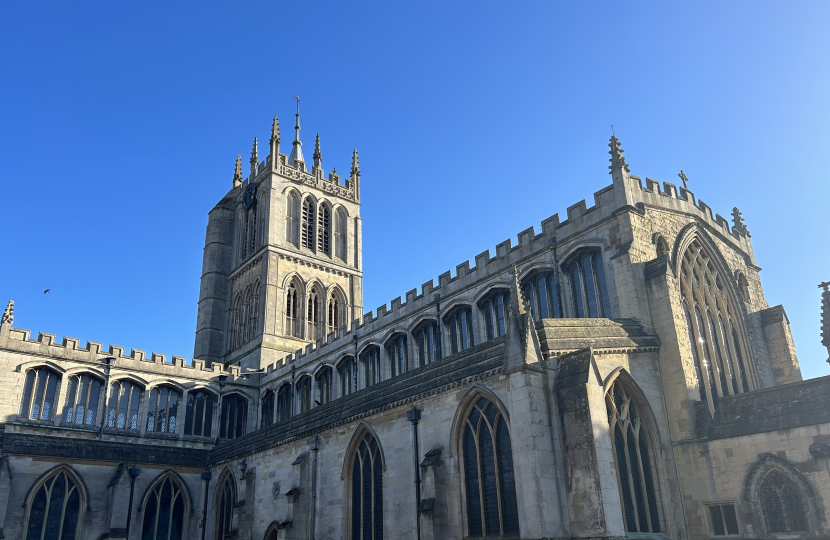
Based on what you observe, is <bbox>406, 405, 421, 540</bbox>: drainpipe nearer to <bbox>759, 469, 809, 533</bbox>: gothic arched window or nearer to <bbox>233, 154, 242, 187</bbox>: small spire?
<bbox>759, 469, 809, 533</bbox>: gothic arched window

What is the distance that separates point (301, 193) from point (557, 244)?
97.9 ft

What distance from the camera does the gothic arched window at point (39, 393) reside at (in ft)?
109

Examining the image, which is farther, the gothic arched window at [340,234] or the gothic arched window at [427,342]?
the gothic arched window at [340,234]

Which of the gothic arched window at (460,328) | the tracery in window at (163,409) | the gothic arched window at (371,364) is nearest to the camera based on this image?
the gothic arched window at (460,328)

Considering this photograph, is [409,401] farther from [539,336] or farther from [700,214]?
[700,214]

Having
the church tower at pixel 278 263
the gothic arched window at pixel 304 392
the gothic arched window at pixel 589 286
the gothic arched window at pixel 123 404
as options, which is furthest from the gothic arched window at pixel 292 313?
the gothic arched window at pixel 589 286

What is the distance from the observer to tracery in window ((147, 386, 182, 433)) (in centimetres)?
3684

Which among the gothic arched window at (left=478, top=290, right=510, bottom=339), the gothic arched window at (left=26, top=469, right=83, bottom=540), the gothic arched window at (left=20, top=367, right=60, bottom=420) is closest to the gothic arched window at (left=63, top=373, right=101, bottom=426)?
the gothic arched window at (left=20, top=367, right=60, bottom=420)

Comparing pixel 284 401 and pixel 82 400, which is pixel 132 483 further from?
pixel 284 401

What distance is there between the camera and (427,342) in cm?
3139

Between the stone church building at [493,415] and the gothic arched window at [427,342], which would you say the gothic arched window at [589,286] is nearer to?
the stone church building at [493,415]

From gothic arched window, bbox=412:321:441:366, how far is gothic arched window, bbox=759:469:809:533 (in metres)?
15.2

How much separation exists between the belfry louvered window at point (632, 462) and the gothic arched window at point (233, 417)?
27003mm

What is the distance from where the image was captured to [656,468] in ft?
61.5
